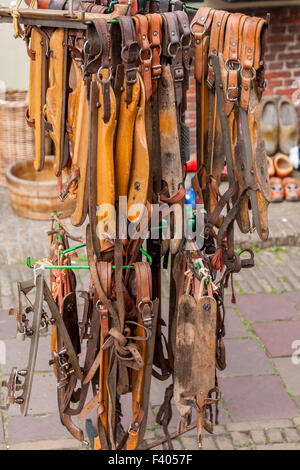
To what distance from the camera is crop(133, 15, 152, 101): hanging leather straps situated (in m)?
2.32

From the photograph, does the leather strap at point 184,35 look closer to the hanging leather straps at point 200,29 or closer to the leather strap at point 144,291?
the hanging leather straps at point 200,29

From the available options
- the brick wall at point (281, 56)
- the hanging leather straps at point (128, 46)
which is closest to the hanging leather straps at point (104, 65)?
the hanging leather straps at point (128, 46)

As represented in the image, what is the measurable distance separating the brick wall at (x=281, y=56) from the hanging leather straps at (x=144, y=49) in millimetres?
3908

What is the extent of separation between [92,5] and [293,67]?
163 inches

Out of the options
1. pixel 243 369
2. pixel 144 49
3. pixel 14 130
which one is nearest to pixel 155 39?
pixel 144 49

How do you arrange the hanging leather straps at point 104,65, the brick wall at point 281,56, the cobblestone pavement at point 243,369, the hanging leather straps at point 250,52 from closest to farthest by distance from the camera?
1. the hanging leather straps at point 104,65
2. the hanging leather straps at point 250,52
3. the cobblestone pavement at point 243,369
4. the brick wall at point 281,56

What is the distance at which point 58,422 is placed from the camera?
11.2 feet

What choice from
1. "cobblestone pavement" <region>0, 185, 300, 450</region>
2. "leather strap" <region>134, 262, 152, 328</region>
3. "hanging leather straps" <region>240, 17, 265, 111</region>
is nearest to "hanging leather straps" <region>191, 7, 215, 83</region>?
"hanging leather straps" <region>240, 17, 265, 111</region>

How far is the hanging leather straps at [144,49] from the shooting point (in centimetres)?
232

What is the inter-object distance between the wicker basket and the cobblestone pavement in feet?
3.40

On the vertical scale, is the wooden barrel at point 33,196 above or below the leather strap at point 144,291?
below

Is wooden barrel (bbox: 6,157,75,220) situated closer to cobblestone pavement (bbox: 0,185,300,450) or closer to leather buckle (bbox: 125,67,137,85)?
cobblestone pavement (bbox: 0,185,300,450)

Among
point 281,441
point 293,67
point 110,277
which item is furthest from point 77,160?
point 293,67

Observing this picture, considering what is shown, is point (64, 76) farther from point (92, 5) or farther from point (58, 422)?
point (58, 422)
